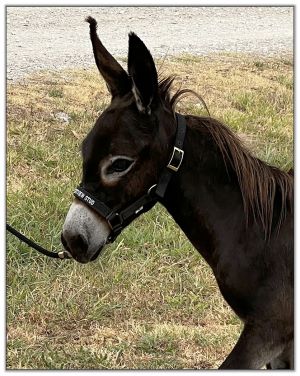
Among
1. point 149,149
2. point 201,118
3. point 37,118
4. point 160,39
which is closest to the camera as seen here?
point 149,149

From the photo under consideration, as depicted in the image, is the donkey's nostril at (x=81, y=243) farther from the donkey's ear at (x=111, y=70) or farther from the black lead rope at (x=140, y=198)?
the donkey's ear at (x=111, y=70)

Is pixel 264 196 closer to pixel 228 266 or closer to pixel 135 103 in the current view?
pixel 228 266

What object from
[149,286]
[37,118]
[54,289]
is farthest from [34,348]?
[37,118]

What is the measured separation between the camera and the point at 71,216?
9.27 ft

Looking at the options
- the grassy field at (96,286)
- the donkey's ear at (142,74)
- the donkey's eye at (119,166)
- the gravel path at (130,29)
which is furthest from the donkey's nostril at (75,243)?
the gravel path at (130,29)

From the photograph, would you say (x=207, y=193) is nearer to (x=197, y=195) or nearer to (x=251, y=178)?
(x=197, y=195)

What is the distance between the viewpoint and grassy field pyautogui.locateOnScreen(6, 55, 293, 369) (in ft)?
14.1

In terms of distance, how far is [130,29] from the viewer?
9.93 m

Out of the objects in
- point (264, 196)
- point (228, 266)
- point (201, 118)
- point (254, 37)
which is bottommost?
point (254, 37)

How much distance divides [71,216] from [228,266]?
28.1 inches

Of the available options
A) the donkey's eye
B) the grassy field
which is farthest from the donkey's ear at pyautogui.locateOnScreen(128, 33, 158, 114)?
the grassy field

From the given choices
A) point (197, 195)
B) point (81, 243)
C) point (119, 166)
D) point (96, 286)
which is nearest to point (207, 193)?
point (197, 195)

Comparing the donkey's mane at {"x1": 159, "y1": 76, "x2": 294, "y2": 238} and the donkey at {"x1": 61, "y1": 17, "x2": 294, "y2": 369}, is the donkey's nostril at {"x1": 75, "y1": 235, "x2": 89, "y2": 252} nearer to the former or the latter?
the donkey at {"x1": 61, "y1": 17, "x2": 294, "y2": 369}

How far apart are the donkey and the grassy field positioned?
0.27 metres
